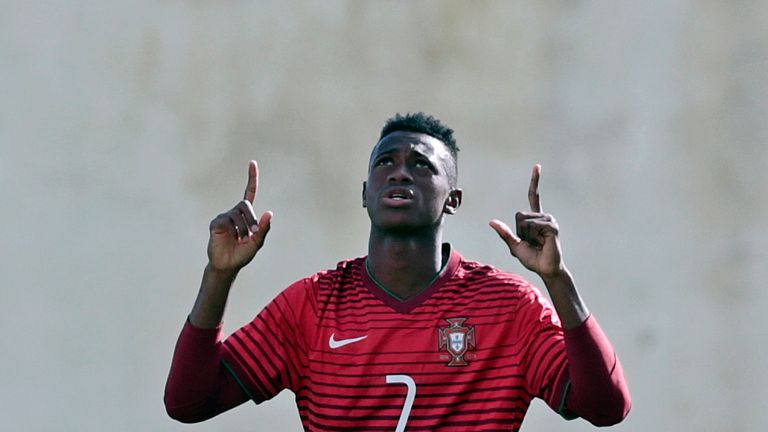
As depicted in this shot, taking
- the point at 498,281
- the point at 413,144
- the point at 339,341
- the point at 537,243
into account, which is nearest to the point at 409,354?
the point at 339,341

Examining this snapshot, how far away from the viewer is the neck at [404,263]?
11.2 ft

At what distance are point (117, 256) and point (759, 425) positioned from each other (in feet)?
7.67

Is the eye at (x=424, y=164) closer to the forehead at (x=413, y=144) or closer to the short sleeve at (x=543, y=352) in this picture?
the forehead at (x=413, y=144)

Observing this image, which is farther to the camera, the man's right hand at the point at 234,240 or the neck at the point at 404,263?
the neck at the point at 404,263

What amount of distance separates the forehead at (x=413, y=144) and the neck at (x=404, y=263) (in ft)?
0.73

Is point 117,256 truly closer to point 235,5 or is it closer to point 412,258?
point 235,5

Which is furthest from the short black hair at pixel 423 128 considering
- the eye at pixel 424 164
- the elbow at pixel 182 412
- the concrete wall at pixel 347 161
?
the concrete wall at pixel 347 161

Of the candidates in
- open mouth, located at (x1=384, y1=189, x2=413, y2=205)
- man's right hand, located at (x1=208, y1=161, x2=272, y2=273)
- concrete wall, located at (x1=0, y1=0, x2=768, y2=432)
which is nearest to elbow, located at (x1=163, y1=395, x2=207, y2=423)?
man's right hand, located at (x1=208, y1=161, x2=272, y2=273)

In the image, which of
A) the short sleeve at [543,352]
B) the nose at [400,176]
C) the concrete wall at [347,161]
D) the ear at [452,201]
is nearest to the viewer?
the short sleeve at [543,352]

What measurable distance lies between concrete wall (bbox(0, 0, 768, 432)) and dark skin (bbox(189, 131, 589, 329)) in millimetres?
1373

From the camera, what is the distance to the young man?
315 centimetres

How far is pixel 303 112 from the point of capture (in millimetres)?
4977

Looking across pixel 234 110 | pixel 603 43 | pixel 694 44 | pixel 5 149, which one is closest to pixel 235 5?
pixel 234 110

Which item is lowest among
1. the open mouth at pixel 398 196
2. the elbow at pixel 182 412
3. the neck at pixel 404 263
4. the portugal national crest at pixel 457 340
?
the elbow at pixel 182 412
